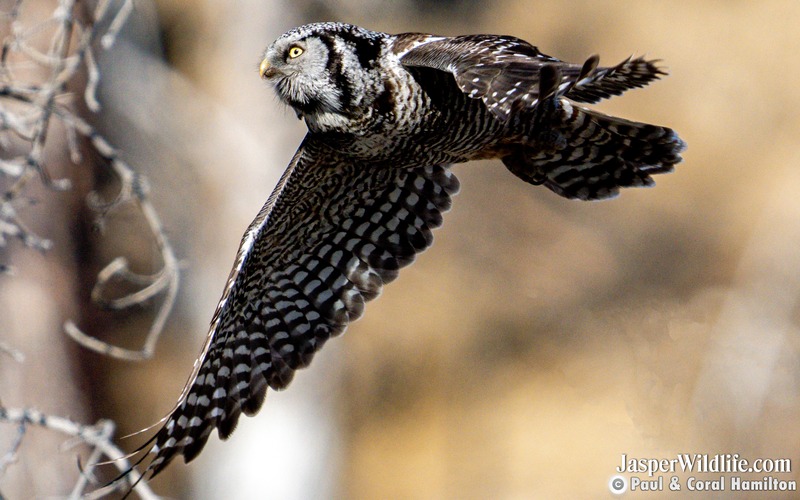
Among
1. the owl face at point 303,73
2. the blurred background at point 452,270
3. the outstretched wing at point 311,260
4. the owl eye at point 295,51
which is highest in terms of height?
the blurred background at point 452,270

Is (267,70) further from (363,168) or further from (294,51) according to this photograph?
(363,168)

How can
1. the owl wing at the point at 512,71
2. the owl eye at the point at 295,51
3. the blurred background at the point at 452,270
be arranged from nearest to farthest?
1. the owl wing at the point at 512,71
2. the owl eye at the point at 295,51
3. the blurred background at the point at 452,270

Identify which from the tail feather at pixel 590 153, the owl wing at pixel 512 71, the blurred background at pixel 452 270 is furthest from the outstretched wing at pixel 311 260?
the blurred background at pixel 452 270

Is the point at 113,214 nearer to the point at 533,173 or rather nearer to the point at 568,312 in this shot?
the point at 568,312

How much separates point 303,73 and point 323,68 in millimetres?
99

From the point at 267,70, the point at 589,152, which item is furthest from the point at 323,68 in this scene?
the point at 589,152

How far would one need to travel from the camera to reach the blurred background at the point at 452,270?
8.23m

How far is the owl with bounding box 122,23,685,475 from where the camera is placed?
12.1 ft

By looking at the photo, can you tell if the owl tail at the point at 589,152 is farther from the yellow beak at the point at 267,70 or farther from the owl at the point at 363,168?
the yellow beak at the point at 267,70

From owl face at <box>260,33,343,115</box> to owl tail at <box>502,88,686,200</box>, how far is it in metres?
0.87

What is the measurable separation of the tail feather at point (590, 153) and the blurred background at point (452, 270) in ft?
11.8

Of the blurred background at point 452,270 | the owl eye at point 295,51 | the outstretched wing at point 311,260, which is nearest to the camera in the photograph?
the owl eye at point 295,51

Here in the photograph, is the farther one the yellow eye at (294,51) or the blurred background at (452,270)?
the blurred background at (452,270)

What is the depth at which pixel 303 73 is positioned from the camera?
3.84 metres
